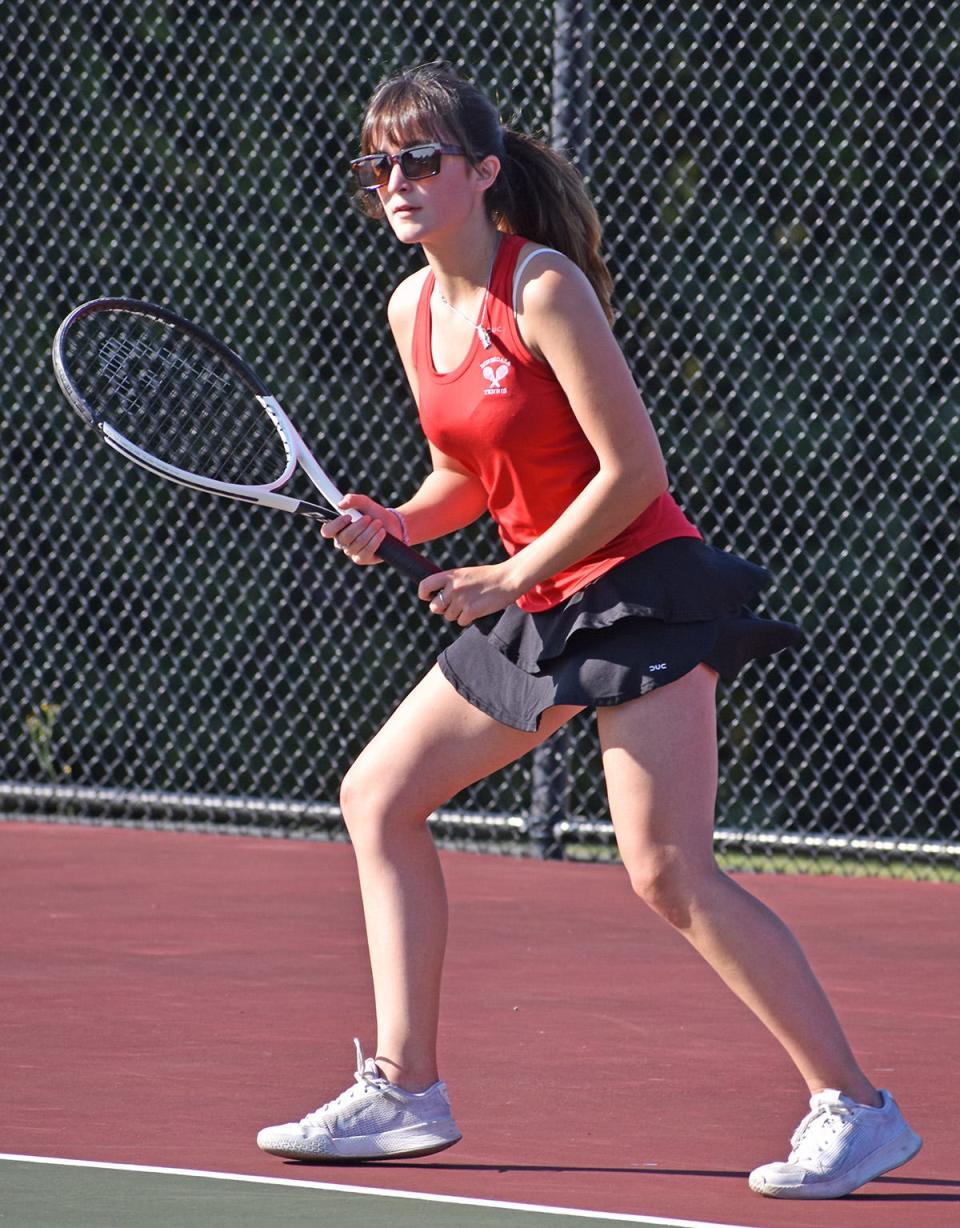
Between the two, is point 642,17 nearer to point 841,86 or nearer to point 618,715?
point 841,86

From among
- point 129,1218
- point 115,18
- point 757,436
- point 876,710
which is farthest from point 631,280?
point 129,1218

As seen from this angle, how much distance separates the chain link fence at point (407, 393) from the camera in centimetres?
768

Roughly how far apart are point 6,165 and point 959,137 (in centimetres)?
345

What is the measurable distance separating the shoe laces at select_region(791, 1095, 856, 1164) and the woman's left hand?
34.7 inches

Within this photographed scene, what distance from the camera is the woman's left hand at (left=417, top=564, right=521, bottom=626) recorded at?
3.84m

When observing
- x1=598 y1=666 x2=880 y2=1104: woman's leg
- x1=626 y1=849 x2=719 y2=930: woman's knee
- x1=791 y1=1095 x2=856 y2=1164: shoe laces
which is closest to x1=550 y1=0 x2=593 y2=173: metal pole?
x1=598 y1=666 x2=880 y2=1104: woman's leg

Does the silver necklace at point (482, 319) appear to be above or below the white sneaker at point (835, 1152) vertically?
above

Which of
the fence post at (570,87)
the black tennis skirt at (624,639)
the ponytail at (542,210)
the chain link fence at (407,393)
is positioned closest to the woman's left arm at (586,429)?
the black tennis skirt at (624,639)

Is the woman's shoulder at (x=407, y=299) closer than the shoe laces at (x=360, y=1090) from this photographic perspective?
No

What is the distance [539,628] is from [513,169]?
74 cm

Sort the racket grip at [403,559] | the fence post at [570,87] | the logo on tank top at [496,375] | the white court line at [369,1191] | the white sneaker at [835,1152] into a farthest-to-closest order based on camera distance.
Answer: the fence post at [570,87] < the racket grip at [403,559] < the logo on tank top at [496,375] < the white sneaker at [835,1152] < the white court line at [369,1191]

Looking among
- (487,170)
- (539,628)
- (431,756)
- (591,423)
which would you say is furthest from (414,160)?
(431,756)

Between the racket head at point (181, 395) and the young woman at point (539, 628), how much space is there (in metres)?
0.66

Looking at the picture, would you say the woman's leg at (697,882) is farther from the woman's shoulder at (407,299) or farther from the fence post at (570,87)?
the fence post at (570,87)
